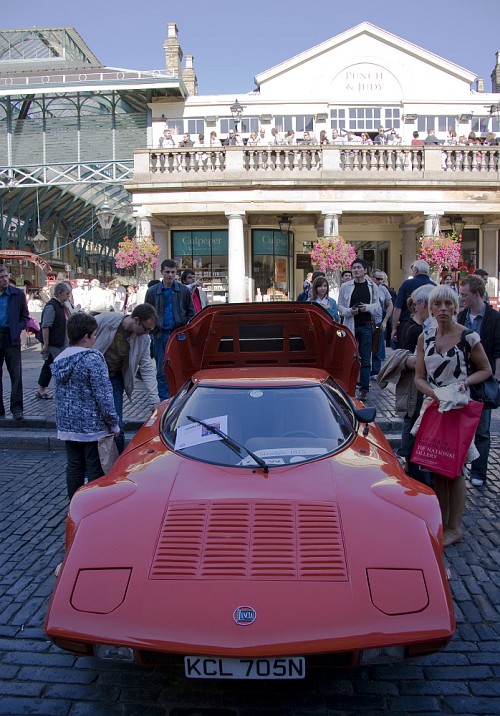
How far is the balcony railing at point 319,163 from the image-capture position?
20.6 m

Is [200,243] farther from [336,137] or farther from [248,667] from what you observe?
[248,667]

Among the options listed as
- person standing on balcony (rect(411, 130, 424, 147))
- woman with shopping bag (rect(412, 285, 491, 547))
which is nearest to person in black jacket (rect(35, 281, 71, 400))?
woman with shopping bag (rect(412, 285, 491, 547))

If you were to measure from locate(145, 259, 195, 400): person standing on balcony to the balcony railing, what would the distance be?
518 inches

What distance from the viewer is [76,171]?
24453 mm

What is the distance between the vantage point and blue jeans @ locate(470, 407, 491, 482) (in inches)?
223

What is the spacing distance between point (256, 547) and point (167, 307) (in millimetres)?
5971

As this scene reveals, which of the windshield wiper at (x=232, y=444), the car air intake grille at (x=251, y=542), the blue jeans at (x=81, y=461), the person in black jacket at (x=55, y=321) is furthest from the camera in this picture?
the person in black jacket at (x=55, y=321)

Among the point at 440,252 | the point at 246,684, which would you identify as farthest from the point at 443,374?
the point at 440,252

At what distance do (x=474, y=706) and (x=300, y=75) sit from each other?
1031 inches

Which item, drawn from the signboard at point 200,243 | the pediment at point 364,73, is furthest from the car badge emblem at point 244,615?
the pediment at point 364,73

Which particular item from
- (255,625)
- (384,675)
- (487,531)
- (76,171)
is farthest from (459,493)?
(76,171)

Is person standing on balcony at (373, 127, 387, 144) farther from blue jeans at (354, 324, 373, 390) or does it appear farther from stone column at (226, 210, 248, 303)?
blue jeans at (354, 324, 373, 390)

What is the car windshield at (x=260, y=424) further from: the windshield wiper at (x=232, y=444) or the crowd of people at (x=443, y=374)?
the crowd of people at (x=443, y=374)

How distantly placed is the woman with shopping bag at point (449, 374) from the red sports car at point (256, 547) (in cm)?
57
